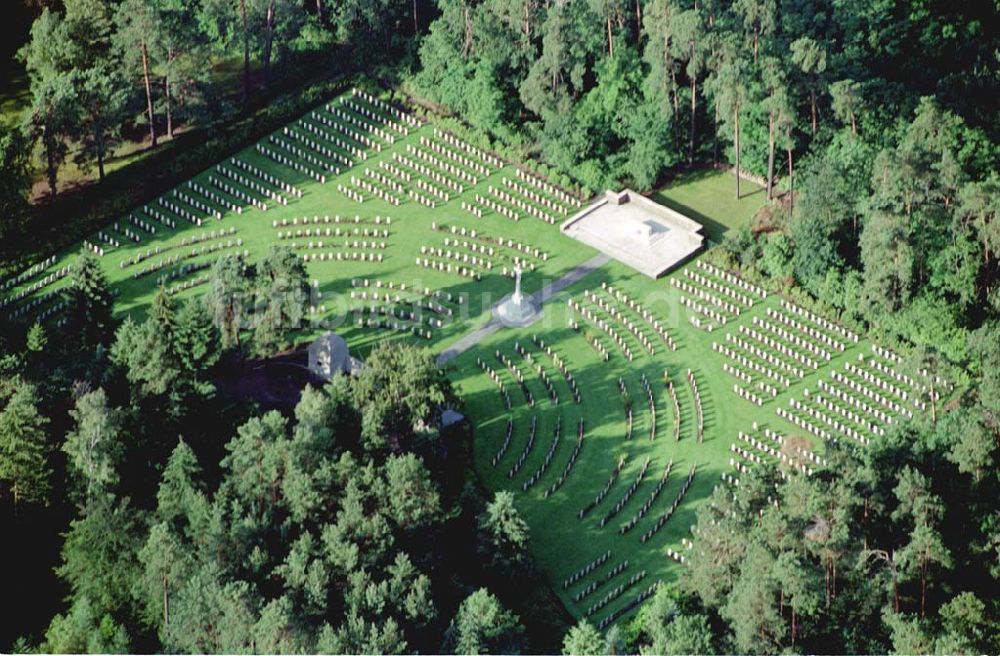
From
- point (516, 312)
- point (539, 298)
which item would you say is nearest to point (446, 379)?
point (516, 312)

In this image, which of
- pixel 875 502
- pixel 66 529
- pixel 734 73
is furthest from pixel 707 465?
pixel 66 529

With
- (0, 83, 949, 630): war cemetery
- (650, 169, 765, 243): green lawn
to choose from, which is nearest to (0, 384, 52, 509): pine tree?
(0, 83, 949, 630): war cemetery

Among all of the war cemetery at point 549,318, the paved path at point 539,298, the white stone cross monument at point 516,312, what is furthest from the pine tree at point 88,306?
the white stone cross monument at point 516,312

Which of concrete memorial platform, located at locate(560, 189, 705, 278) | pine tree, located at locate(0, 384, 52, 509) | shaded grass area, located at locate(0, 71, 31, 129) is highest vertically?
shaded grass area, located at locate(0, 71, 31, 129)

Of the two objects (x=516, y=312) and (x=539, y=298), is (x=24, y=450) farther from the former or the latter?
(x=539, y=298)

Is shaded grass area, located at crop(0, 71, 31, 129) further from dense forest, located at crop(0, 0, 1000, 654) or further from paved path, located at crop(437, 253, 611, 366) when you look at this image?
paved path, located at crop(437, 253, 611, 366)

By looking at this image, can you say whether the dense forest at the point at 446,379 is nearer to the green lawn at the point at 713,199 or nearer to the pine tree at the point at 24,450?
the pine tree at the point at 24,450
